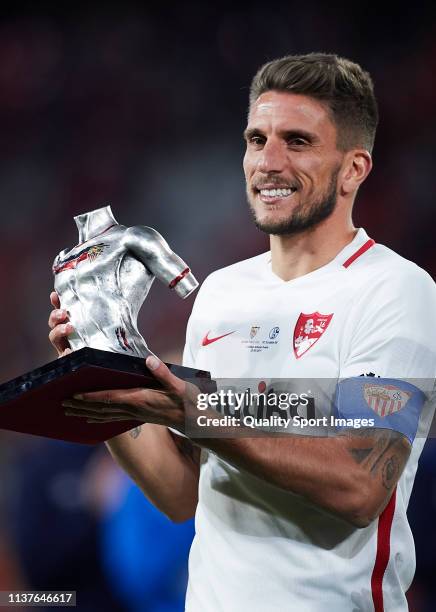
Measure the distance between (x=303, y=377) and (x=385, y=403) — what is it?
21 centimetres

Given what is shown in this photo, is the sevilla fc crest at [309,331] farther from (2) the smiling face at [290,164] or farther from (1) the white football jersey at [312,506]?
(2) the smiling face at [290,164]

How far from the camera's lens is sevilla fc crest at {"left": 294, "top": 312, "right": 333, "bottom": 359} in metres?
1.84

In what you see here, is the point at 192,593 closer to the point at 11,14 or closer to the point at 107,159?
the point at 107,159

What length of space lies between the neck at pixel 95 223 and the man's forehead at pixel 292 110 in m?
0.42

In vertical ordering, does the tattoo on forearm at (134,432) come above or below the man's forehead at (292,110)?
below

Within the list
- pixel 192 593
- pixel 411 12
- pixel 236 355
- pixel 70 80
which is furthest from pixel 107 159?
pixel 192 593

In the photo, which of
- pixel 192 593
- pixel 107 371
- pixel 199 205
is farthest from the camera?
pixel 199 205

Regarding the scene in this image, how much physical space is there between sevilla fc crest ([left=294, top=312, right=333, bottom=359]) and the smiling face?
23 cm

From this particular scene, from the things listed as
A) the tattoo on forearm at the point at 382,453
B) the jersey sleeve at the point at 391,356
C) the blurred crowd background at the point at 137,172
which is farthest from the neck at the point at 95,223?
the blurred crowd background at the point at 137,172

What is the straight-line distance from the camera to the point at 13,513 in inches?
142

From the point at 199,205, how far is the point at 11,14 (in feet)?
4.17

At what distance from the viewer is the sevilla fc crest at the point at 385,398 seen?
167cm

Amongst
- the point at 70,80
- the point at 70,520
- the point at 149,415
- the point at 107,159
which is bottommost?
the point at 70,520

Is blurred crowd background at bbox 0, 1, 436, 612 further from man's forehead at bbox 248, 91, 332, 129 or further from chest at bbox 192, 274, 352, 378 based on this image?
man's forehead at bbox 248, 91, 332, 129
